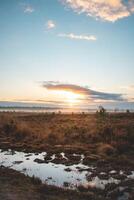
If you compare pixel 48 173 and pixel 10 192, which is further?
pixel 48 173

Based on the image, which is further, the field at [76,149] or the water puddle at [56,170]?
the water puddle at [56,170]

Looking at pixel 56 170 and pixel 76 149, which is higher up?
pixel 76 149

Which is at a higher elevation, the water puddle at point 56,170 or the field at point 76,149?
the field at point 76,149

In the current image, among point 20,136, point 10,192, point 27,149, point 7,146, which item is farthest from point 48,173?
point 20,136

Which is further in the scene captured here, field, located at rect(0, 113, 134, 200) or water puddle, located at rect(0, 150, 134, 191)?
water puddle, located at rect(0, 150, 134, 191)

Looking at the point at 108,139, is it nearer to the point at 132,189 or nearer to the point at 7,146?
the point at 7,146

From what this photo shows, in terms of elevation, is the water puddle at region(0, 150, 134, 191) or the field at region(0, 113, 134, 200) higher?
the field at region(0, 113, 134, 200)

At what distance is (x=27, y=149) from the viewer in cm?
2981

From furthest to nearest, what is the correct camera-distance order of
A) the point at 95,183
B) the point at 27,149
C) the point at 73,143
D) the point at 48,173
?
the point at 73,143, the point at 27,149, the point at 48,173, the point at 95,183

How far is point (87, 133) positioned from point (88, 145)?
627 centimetres

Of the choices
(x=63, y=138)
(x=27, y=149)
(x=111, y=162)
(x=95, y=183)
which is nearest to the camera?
(x=95, y=183)

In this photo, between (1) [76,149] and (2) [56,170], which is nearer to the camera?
(2) [56,170]

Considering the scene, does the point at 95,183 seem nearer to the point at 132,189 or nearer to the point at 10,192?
the point at 132,189

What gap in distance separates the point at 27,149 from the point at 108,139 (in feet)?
29.7
